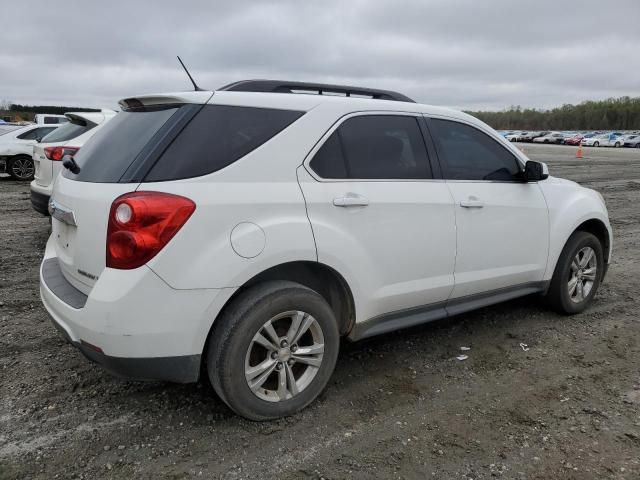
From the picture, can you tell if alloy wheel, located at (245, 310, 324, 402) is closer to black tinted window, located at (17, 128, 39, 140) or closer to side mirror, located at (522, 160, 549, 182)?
side mirror, located at (522, 160, 549, 182)

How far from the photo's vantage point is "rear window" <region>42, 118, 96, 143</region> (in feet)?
26.3

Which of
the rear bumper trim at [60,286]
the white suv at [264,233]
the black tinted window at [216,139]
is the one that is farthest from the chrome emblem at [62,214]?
the black tinted window at [216,139]

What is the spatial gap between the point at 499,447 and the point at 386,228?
4.43ft

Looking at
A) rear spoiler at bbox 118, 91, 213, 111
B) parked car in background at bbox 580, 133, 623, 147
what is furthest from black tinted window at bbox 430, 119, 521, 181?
parked car in background at bbox 580, 133, 623, 147

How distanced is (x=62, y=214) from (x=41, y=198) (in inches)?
171

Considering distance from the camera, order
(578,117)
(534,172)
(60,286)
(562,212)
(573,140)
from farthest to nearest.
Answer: (578,117) → (573,140) → (562,212) → (534,172) → (60,286)

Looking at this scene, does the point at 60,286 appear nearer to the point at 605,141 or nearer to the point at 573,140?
the point at 605,141

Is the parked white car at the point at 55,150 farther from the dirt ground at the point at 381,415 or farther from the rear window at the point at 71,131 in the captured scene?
the dirt ground at the point at 381,415

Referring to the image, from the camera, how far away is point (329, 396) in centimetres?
331

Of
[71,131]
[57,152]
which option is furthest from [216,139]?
[71,131]

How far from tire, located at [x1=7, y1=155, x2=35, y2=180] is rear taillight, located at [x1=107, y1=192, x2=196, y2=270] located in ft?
45.3

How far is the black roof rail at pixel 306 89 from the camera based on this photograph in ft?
10.7

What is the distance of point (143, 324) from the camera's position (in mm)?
2543

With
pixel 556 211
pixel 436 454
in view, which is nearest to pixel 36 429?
pixel 436 454
